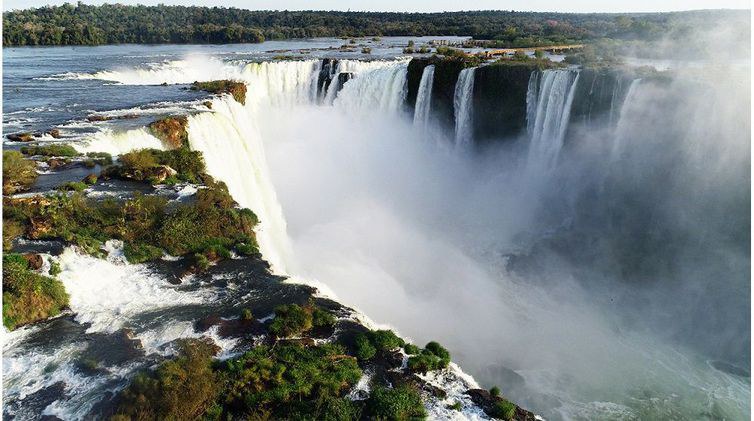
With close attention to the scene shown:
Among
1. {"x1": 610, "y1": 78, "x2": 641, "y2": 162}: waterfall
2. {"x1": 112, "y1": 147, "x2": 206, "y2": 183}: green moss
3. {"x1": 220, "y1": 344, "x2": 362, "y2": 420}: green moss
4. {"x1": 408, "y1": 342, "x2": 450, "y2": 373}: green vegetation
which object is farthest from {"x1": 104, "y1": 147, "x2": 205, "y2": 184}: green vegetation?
{"x1": 610, "y1": 78, "x2": 641, "y2": 162}: waterfall

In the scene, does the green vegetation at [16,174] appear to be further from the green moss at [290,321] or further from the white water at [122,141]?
the green moss at [290,321]

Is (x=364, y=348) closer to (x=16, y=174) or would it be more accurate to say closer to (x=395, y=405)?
(x=395, y=405)

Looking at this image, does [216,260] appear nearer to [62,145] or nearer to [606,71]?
[62,145]

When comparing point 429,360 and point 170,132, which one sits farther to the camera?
point 170,132

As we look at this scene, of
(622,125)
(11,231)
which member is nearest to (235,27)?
(622,125)

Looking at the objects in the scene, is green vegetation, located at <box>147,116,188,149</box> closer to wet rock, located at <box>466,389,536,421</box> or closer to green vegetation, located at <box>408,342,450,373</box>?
green vegetation, located at <box>408,342,450,373</box>

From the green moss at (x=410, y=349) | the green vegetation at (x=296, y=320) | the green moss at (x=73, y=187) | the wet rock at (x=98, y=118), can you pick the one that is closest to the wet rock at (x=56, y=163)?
the green moss at (x=73, y=187)
